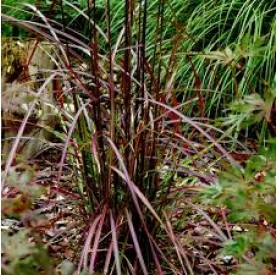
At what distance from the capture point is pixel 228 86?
4027 mm

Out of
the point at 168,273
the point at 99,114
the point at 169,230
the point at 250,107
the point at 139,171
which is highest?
the point at 250,107

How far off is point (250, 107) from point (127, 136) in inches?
36.2

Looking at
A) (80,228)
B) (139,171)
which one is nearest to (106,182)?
(139,171)

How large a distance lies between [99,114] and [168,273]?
56cm

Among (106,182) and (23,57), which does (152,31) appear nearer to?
(23,57)

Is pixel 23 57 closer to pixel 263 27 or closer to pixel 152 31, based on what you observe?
pixel 152 31

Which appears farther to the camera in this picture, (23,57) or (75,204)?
(23,57)

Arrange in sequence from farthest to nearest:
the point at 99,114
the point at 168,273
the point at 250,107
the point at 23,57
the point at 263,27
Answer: the point at 263,27, the point at 23,57, the point at 168,273, the point at 99,114, the point at 250,107

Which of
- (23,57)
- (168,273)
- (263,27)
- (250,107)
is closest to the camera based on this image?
(250,107)

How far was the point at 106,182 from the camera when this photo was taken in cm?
216

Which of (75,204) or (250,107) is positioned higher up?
(250,107)

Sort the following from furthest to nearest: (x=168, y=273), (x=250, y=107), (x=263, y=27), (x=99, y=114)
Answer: (x=263, y=27) < (x=168, y=273) < (x=99, y=114) < (x=250, y=107)

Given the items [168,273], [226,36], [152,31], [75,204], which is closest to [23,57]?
[152,31]

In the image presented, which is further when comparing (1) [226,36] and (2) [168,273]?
(1) [226,36]
